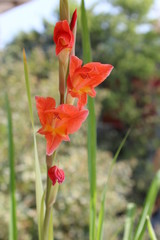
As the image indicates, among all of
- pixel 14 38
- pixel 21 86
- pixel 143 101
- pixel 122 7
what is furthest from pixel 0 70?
pixel 122 7

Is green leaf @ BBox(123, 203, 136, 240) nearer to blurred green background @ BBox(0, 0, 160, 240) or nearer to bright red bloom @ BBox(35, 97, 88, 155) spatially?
bright red bloom @ BBox(35, 97, 88, 155)

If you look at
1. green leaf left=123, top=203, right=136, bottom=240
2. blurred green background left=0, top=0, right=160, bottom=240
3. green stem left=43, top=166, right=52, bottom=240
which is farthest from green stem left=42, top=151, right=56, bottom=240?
blurred green background left=0, top=0, right=160, bottom=240

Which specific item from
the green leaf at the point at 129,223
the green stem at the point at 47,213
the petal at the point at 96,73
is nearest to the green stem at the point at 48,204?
the green stem at the point at 47,213

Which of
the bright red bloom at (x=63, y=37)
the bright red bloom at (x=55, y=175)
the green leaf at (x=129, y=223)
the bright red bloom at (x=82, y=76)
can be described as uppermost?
the bright red bloom at (x=63, y=37)

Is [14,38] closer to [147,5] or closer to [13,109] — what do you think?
[147,5]

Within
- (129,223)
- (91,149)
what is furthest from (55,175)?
(129,223)

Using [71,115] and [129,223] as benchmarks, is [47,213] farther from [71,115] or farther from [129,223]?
[129,223]

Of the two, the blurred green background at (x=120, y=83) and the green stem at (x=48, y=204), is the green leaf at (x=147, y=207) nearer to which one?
the green stem at (x=48, y=204)
